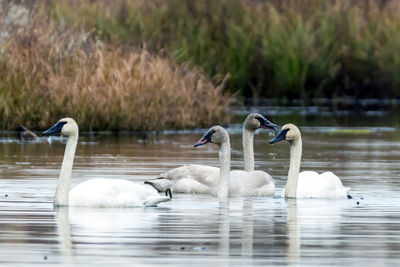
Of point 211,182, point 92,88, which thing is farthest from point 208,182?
point 92,88

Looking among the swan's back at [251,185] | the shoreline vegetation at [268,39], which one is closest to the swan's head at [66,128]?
the swan's back at [251,185]

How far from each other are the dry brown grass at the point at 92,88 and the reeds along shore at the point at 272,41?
829cm

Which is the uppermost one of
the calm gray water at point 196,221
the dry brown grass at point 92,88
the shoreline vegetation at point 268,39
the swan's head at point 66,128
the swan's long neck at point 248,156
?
the shoreline vegetation at point 268,39

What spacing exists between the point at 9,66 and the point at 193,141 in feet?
13.1

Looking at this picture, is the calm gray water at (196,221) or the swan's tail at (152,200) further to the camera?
the swan's tail at (152,200)

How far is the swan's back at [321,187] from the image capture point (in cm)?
1573

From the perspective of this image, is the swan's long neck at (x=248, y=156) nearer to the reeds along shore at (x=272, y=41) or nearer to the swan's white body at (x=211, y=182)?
the swan's white body at (x=211, y=182)

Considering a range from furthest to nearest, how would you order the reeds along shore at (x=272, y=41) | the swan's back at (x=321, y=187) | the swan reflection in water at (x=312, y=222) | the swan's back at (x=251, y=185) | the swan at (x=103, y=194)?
the reeds along shore at (x=272, y=41) → the swan's back at (x=251, y=185) → the swan's back at (x=321, y=187) → the swan at (x=103, y=194) → the swan reflection in water at (x=312, y=222)

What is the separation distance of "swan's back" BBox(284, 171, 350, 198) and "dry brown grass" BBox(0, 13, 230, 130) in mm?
10193

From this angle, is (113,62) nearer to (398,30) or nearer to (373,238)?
(398,30)

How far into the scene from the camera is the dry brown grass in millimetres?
25812

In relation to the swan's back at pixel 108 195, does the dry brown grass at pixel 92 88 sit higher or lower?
higher

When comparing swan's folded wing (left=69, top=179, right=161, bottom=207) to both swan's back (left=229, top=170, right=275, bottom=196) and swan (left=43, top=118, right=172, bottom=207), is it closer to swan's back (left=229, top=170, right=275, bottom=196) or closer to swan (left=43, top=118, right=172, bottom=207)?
swan (left=43, top=118, right=172, bottom=207)

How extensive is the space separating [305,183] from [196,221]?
3387 mm
